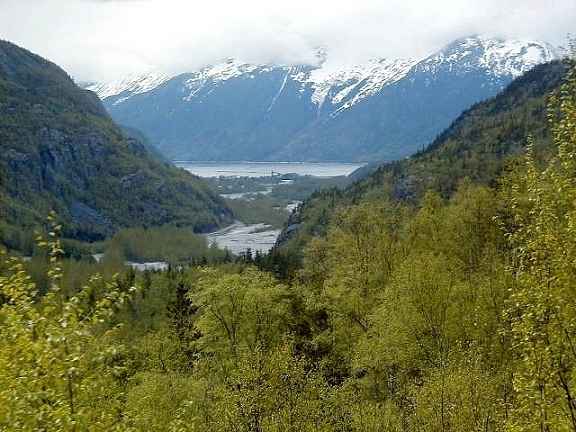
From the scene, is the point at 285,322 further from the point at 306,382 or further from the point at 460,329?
the point at 306,382

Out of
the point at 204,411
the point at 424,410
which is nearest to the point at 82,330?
the point at 424,410

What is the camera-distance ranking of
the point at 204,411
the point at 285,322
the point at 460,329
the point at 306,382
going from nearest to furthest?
the point at 306,382 < the point at 204,411 < the point at 460,329 < the point at 285,322

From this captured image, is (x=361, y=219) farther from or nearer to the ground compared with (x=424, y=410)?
farther from the ground

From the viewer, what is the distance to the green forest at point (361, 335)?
19.1 meters

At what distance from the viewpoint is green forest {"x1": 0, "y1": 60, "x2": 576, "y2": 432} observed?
19094mm

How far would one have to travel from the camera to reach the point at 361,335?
5897 cm

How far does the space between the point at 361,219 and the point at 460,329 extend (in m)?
24.0

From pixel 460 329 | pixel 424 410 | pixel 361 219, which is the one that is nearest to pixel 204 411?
pixel 424 410

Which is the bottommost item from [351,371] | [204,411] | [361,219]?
[351,371]

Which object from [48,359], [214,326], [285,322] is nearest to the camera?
[48,359]

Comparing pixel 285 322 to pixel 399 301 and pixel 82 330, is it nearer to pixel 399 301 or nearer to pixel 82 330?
pixel 399 301

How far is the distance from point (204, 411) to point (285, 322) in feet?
101

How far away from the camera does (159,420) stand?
4234 cm

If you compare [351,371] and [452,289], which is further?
[351,371]
